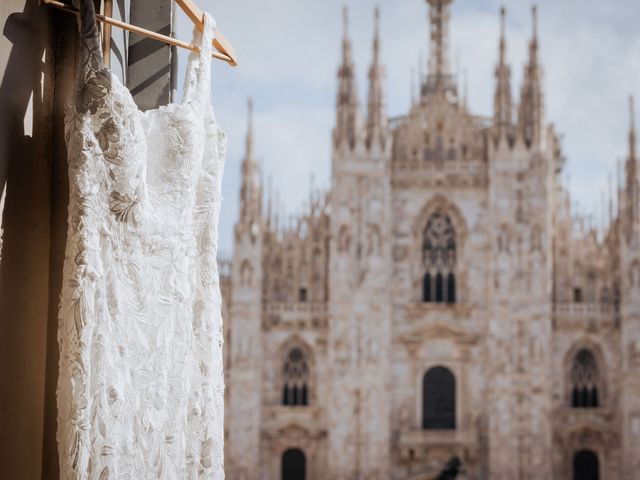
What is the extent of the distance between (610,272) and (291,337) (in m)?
8.15

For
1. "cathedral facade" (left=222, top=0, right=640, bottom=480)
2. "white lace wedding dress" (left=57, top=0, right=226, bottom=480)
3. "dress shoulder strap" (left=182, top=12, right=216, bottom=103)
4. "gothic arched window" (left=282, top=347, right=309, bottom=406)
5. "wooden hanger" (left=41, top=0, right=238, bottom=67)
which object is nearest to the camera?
"white lace wedding dress" (left=57, top=0, right=226, bottom=480)

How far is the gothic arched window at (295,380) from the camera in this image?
2594cm

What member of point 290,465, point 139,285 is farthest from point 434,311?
point 139,285

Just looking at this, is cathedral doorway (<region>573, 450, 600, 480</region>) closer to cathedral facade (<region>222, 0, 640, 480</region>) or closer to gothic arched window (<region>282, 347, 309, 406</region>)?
cathedral facade (<region>222, 0, 640, 480</region>)

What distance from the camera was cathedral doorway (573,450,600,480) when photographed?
25.4m

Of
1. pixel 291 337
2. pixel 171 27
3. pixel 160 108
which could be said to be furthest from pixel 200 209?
pixel 291 337

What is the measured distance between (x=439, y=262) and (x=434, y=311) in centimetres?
126

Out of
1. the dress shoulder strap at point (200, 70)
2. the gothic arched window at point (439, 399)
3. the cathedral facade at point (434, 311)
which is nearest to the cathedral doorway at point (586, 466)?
the cathedral facade at point (434, 311)

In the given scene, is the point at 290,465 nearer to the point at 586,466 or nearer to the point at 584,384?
the point at 586,466

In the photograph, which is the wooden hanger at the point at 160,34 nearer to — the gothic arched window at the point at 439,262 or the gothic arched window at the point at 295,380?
the gothic arched window at the point at 295,380

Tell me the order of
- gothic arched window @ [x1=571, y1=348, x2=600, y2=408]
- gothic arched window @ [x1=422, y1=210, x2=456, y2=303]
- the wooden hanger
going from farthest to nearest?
gothic arched window @ [x1=422, y1=210, x2=456, y2=303] → gothic arched window @ [x1=571, y1=348, x2=600, y2=408] → the wooden hanger

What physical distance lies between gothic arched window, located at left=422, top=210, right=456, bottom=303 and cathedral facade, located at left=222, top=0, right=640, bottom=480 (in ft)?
A: 0.12

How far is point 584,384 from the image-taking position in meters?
25.7

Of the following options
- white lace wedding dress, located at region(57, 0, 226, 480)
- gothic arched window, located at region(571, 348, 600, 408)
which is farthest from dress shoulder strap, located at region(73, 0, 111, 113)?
gothic arched window, located at region(571, 348, 600, 408)
